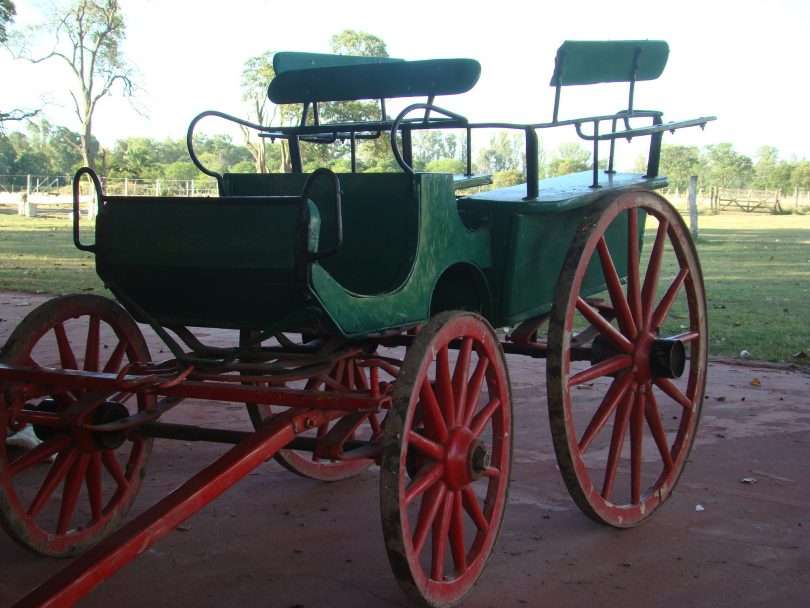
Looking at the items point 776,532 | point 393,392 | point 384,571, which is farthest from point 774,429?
point 393,392

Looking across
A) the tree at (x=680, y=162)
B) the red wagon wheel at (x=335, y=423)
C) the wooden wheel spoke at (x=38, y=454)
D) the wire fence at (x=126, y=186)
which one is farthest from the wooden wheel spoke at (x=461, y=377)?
the tree at (x=680, y=162)

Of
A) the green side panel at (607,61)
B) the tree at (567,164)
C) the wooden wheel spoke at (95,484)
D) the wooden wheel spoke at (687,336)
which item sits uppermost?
the tree at (567,164)

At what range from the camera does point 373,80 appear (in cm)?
342

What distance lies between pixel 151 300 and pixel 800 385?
4445 mm

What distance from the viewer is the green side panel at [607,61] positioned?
144 inches

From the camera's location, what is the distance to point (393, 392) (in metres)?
2.63

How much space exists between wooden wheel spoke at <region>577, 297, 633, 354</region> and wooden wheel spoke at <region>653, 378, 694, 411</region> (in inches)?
8.5

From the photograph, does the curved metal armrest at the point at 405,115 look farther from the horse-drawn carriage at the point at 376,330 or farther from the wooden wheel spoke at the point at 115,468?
the wooden wheel spoke at the point at 115,468

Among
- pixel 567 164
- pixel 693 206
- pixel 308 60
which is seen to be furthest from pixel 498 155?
pixel 308 60

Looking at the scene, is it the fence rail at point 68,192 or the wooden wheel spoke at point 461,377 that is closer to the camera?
the wooden wheel spoke at point 461,377

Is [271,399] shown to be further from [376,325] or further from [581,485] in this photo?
[581,485]

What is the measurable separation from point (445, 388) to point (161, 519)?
0.96m

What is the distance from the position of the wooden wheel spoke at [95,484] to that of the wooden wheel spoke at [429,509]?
1.30m

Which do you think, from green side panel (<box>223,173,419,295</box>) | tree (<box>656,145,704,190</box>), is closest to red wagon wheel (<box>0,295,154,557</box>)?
green side panel (<box>223,173,419,295</box>)
